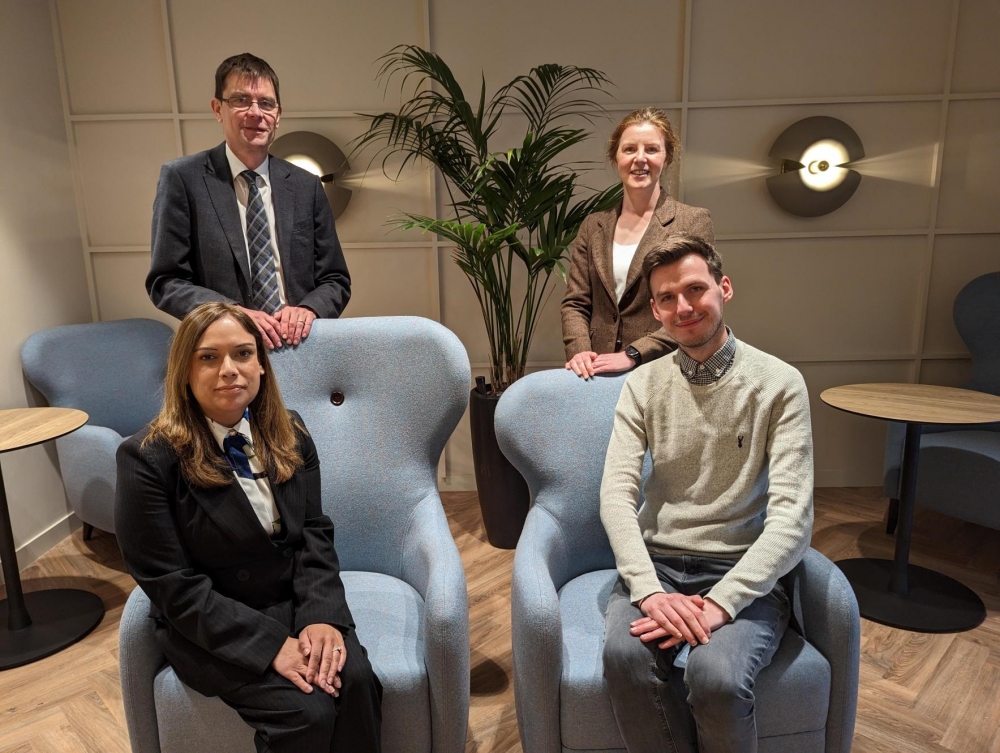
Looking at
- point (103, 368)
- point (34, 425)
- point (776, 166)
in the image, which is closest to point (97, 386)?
point (103, 368)

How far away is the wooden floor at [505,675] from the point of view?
6.74 ft

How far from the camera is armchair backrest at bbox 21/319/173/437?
10.1 feet

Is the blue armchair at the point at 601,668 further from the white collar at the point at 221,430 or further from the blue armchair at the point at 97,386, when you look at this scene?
the blue armchair at the point at 97,386

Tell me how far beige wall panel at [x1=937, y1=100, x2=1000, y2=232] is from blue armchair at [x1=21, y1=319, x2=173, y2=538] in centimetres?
366

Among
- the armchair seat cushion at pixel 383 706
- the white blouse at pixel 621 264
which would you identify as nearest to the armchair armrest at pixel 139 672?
the armchair seat cushion at pixel 383 706

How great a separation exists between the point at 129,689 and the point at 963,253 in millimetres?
3840

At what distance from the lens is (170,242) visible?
2061 mm

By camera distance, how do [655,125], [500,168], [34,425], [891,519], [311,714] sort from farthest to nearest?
[891,519] → [500,168] → [34,425] → [655,125] → [311,714]

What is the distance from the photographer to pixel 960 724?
208 centimetres

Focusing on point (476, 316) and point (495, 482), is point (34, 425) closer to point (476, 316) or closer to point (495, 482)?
point (495, 482)

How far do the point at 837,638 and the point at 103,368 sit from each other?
299cm

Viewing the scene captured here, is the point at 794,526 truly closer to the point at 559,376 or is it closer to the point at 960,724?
the point at 559,376

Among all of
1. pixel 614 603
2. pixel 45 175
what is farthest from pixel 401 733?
pixel 45 175

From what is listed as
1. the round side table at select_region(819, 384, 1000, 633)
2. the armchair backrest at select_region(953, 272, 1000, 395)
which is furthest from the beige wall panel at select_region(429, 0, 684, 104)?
the round side table at select_region(819, 384, 1000, 633)
